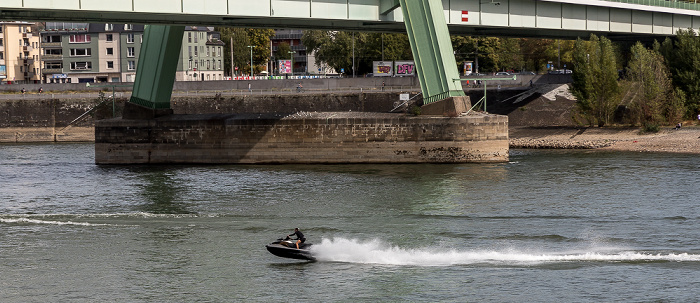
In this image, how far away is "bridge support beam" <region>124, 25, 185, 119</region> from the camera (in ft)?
238

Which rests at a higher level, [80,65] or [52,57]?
[52,57]

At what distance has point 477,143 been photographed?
6625 cm

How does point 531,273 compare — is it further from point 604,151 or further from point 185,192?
point 604,151

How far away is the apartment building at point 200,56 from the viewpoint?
14875 cm

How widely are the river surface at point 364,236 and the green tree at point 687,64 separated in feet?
89.1

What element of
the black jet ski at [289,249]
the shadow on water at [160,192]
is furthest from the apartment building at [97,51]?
the black jet ski at [289,249]

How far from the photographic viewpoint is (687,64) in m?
87.4

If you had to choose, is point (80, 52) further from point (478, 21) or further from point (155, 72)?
point (478, 21)

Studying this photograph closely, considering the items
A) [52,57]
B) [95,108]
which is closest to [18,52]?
[52,57]

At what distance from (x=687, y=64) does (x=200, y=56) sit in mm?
90502

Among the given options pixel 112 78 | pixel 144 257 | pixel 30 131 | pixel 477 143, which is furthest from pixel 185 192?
pixel 112 78

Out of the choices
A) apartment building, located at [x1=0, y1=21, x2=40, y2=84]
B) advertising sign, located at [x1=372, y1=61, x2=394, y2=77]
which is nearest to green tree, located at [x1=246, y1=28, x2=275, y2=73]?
apartment building, located at [x1=0, y1=21, x2=40, y2=84]

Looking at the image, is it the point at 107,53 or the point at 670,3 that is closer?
the point at 670,3

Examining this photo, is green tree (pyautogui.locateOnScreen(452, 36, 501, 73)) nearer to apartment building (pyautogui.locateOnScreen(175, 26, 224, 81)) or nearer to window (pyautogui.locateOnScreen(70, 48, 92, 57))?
apartment building (pyautogui.locateOnScreen(175, 26, 224, 81))
